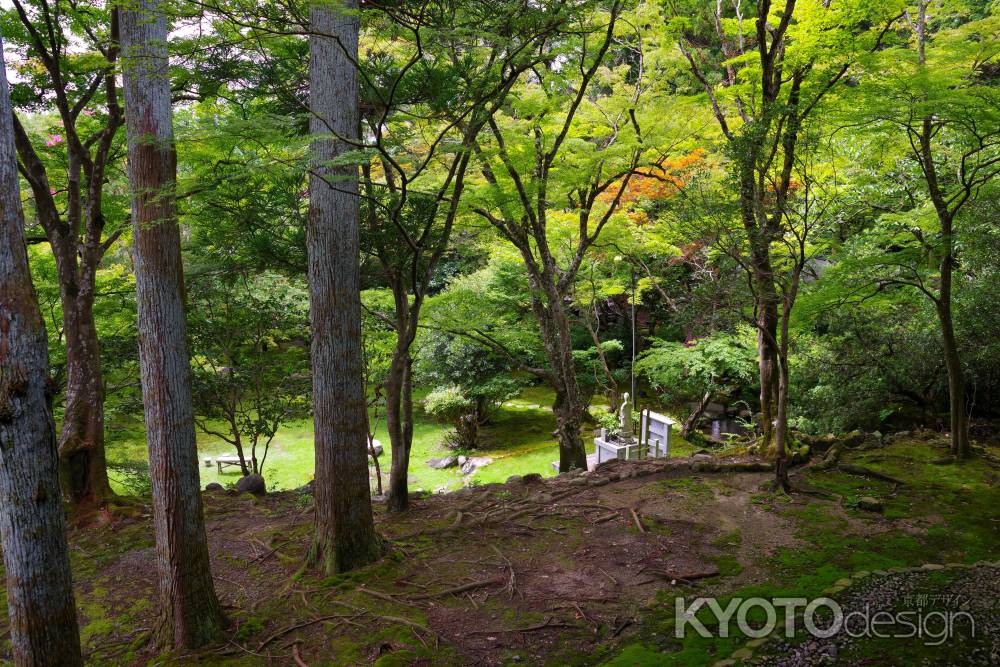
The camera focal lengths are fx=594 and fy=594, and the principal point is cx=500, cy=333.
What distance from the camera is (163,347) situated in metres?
4.06

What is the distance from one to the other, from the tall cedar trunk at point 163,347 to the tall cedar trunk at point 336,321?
1070mm

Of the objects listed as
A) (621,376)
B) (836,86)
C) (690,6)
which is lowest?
(621,376)

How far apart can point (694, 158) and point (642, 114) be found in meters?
3.40

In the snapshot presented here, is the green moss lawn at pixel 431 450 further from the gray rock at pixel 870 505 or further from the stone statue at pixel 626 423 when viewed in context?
the gray rock at pixel 870 505

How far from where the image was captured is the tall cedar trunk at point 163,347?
404 cm

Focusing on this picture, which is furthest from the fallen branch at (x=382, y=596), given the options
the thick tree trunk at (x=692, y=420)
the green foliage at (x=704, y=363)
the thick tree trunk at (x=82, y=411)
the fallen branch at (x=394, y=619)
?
the thick tree trunk at (x=692, y=420)

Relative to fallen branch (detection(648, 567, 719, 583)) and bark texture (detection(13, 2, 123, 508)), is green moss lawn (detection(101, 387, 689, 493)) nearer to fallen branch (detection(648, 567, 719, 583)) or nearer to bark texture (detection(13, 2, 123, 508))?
bark texture (detection(13, 2, 123, 508))

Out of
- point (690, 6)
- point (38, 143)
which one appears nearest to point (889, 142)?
point (690, 6)

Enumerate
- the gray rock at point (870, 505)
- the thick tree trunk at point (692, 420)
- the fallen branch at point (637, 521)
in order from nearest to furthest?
1. the fallen branch at point (637, 521)
2. the gray rock at point (870, 505)
3. the thick tree trunk at point (692, 420)

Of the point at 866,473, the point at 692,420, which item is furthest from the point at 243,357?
the point at 692,420

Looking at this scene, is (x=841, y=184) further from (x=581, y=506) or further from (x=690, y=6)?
(x=581, y=506)

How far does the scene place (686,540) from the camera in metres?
5.55

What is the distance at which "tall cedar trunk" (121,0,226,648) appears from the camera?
404 cm

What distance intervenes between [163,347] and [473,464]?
9.74 m
